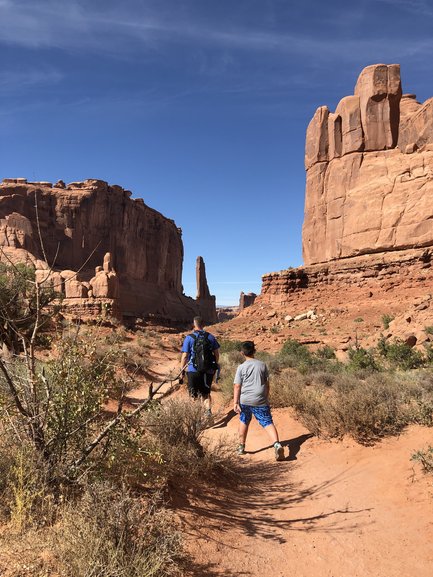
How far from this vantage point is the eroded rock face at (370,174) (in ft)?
104

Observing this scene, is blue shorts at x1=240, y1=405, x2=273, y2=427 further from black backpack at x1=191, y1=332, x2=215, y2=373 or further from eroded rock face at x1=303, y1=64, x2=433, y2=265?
eroded rock face at x1=303, y1=64, x2=433, y2=265

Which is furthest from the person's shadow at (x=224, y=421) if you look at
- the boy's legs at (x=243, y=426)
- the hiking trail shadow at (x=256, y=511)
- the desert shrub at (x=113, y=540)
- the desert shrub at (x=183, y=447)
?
the desert shrub at (x=113, y=540)

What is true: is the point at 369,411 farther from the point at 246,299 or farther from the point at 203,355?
the point at 246,299

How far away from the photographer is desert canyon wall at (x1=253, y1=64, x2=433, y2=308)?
3056cm

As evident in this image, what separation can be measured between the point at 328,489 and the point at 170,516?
203cm

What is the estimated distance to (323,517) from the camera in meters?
3.78

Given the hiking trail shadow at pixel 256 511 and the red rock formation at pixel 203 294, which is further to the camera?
the red rock formation at pixel 203 294

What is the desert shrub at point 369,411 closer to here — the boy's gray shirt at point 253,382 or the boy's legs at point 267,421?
the boy's legs at point 267,421

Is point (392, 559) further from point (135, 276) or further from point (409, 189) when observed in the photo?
point (135, 276)

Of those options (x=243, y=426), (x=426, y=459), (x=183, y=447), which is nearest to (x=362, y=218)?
(x=243, y=426)

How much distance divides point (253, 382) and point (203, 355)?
126 centimetres

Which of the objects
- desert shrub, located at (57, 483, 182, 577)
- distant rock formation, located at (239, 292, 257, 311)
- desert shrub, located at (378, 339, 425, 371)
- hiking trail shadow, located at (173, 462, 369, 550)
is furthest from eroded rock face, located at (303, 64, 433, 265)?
distant rock formation, located at (239, 292, 257, 311)

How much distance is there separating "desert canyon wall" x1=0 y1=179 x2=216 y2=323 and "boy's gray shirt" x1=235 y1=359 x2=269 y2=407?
1802 inches

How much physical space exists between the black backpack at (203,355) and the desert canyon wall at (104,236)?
4461 cm
